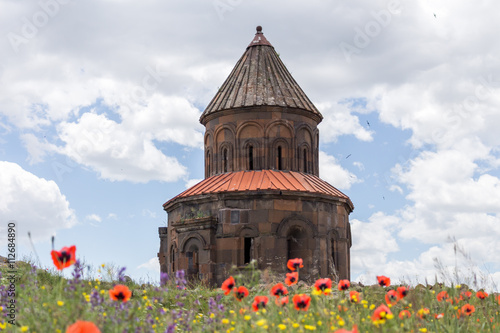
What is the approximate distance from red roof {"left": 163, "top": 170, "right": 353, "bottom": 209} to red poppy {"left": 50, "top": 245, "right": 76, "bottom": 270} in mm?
14311

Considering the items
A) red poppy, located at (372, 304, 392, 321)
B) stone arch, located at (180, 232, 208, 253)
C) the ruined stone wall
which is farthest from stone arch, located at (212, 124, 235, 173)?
red poppy, located at (372, 304, 392, 321)

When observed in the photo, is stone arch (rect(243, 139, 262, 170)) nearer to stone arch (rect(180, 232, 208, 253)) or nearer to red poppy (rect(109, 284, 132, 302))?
stone arch (rect(180, 232, 208, 253))

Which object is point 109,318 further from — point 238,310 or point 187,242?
point 187,242

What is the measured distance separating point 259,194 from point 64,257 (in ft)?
47.1

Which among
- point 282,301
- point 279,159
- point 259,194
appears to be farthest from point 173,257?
point 282,301

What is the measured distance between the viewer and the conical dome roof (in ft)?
72.6

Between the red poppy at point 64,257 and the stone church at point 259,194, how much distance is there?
41.4ft

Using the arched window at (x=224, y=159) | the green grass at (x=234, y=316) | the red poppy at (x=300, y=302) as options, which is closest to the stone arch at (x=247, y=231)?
the arched window at (x=224, y=159)

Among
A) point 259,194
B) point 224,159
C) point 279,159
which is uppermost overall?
point 224,159

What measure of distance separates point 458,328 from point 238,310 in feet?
8.14

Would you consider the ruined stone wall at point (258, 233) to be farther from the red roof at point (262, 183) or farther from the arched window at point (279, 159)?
the arched window at point (279, 159)

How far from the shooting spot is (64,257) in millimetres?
5672

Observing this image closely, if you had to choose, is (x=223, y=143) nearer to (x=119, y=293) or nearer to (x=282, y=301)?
(x=282, y=301)

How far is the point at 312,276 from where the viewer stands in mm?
19812
